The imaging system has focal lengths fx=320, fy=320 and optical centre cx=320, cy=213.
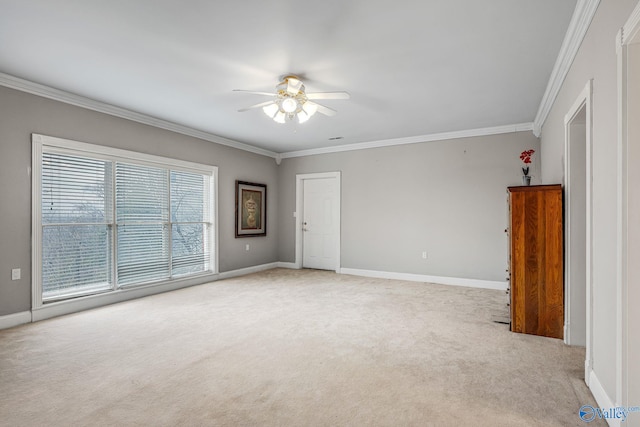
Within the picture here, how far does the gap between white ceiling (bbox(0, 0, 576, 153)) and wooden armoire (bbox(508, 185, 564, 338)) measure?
128cm

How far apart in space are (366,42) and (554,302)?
115 inches

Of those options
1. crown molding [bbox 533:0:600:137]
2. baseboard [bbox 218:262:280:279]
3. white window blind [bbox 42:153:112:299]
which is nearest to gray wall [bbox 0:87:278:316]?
white window blind [bbox 42:153:112:299]

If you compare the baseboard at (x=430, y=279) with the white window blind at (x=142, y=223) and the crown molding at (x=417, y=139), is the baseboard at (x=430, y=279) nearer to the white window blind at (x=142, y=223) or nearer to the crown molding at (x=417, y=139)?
the crown molding at (x=417, y=139)

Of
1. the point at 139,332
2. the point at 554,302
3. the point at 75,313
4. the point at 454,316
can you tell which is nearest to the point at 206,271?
the point at 75,313

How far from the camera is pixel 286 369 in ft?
7.86

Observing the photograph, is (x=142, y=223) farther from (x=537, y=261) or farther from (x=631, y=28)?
(x=631, y=28)

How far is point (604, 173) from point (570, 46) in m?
1.29

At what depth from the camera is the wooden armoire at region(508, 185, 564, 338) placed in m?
3.01

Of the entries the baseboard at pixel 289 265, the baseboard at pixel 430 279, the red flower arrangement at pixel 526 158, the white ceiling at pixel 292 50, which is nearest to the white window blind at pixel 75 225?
the white ceiling at pixel 292 50

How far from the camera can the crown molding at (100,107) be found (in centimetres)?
332

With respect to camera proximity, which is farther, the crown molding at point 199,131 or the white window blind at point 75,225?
the white window blind at point 75,225

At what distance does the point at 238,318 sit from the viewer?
11.8 feet

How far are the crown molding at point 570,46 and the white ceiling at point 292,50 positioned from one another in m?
0.06

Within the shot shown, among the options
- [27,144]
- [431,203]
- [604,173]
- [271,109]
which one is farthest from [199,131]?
[604,173]
